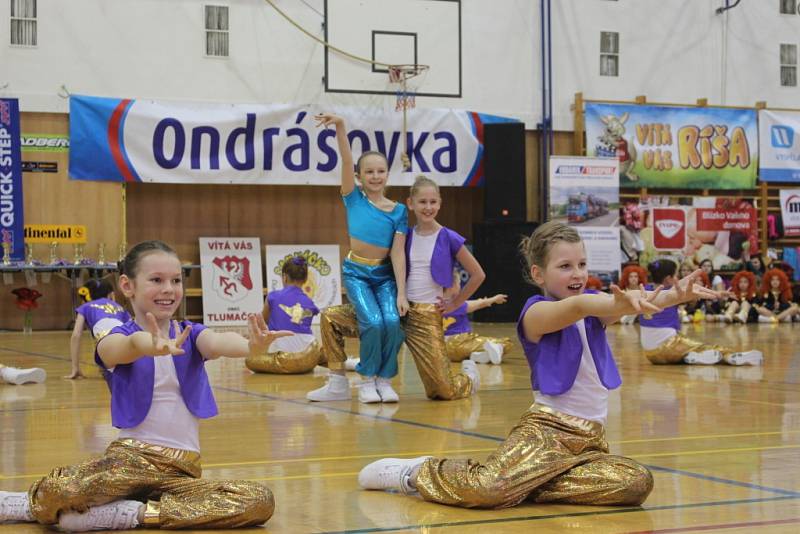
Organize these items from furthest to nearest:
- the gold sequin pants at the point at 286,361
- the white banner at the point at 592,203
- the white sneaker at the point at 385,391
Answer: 1. the white banner at the point at 592,203
2. the gold sequin pants at the point at 286,361
3. the white sneaker at the point at 385,391

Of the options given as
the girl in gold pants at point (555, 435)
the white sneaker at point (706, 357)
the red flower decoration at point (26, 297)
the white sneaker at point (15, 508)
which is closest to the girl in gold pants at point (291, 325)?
the white sneaker at point (706, 357)

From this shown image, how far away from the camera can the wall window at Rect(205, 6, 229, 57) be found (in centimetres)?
1582

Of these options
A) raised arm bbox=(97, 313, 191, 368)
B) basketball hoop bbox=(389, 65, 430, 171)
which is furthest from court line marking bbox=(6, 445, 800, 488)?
basketball hoop bbox=(389, 65, 430, 171)

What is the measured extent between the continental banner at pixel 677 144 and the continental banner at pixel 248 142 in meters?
1.83

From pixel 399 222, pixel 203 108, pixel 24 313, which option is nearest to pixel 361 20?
pixel 203 108

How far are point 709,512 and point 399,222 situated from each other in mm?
3706

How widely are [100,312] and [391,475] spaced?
4.24 meters

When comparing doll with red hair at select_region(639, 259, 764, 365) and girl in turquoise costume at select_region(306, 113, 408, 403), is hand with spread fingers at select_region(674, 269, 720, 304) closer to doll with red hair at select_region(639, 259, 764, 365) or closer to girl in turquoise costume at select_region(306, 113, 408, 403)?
girl in turquoise costume at select_region(306, 113, 408, 403)

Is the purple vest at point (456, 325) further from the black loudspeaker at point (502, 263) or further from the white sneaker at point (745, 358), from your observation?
the black loudspeaker at point (502, 263)

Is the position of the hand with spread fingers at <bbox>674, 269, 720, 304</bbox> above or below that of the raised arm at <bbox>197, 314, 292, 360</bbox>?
above

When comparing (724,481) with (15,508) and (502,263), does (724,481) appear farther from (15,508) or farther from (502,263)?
(502,263)

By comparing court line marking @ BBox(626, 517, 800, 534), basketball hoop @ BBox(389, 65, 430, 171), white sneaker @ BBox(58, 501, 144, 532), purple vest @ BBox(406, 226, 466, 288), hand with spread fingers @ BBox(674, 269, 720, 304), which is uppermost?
basketball hoop @ BBox(389, 65, 430, 171)

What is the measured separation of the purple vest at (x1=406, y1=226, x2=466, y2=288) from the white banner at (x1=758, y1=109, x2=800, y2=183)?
1282cm

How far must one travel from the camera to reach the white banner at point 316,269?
16328 mm
